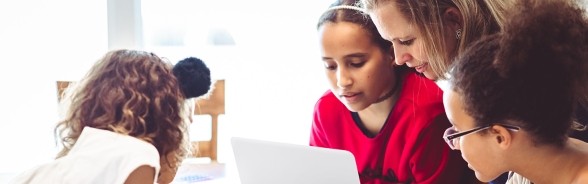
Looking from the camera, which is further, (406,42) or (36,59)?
(36,59)

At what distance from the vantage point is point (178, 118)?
128 cm

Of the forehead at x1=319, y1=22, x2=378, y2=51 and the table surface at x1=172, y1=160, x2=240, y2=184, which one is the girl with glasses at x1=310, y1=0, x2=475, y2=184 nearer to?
the forehead at x1=319, y1=22, x2=378, y2=51

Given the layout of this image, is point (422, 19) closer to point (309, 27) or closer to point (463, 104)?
point (463, 104)

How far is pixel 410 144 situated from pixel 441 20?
1.13 feet

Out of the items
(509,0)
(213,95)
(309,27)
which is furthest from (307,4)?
(509,0)

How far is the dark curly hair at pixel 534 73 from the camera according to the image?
38.0 inches

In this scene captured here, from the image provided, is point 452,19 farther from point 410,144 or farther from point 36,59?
point 36,59

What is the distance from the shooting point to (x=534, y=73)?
96 cm

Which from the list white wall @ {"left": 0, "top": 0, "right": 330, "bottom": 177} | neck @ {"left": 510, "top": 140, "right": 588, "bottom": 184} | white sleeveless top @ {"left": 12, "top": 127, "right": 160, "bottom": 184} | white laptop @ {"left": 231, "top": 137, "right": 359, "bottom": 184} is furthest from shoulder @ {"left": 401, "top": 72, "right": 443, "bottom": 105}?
white wall @ {"left": 0, "top": 0, "right": 330, "bottom": 177}

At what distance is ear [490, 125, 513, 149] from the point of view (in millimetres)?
1003

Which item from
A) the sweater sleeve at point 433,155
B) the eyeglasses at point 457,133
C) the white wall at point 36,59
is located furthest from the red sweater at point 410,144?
the white wall at point 36,59

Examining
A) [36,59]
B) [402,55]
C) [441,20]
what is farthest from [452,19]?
[36,59]

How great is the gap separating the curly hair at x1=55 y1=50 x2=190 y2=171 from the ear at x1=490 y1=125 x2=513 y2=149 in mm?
580

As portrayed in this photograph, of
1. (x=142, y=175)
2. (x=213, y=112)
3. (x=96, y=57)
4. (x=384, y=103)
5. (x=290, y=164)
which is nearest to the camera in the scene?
(x=142, y=175)
